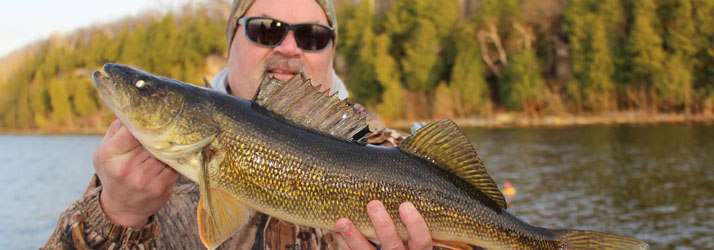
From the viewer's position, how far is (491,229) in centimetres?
247

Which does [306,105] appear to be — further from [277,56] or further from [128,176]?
[277,56]

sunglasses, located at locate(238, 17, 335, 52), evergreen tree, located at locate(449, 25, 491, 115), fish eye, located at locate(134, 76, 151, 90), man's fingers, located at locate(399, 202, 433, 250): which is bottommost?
man's fingers, located at locate(399, 202, 433, 250)

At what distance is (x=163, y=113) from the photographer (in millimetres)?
2307

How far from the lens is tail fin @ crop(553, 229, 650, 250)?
8.20ft

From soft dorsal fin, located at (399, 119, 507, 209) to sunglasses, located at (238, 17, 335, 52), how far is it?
1307mm

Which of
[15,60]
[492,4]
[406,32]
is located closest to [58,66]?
[15,60]

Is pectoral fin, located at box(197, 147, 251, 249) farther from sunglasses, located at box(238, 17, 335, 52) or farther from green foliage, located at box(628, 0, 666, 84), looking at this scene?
green foliage, located at box(628, 0, 666, 84)

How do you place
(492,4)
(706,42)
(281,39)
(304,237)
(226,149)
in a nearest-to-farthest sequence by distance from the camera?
1. (226,149)
2. (304,237)
3. (281,39)
4. (706,42)
5. (492,4)

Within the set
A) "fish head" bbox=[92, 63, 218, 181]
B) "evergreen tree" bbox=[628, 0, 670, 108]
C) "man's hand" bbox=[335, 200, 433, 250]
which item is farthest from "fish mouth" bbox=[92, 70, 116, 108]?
"evergreen tree" bbox=[628, 0, 670, 108]

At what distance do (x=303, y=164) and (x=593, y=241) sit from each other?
4.91 feet

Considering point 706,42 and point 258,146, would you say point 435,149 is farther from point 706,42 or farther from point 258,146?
point 706,42

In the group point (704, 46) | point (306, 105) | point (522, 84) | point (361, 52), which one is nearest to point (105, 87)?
point (306, 105)

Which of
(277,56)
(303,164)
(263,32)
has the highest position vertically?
(263,32)

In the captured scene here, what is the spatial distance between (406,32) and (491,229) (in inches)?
1899
